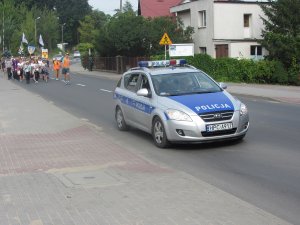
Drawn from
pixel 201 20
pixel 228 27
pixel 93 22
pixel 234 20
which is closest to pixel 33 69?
pixel 201 20

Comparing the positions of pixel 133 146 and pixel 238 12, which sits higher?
pixel 238 12

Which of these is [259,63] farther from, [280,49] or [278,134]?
[278,134]

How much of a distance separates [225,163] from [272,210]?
2.55 metres

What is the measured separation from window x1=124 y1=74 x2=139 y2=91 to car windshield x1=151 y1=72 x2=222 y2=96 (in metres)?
0.75

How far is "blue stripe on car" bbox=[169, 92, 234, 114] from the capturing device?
9.31m

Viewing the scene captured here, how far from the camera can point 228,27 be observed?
132ft

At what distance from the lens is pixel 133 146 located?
1011cm

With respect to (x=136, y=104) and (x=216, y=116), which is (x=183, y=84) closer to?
(x=136, y=104)

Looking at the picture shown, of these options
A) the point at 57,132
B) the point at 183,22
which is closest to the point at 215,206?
the point at 57,132

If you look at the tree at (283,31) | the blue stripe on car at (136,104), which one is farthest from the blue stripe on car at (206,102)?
the tree at (283,31)

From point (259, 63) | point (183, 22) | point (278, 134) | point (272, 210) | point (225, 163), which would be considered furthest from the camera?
point (183, 22)

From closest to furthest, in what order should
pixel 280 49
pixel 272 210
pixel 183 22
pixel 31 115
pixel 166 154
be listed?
pixel 272 210
pixel 166 154
pixel 31 115
pixel 280 49
pixel 183 22

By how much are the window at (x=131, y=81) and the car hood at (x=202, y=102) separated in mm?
1523

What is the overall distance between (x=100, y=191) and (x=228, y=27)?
35.2 metres
